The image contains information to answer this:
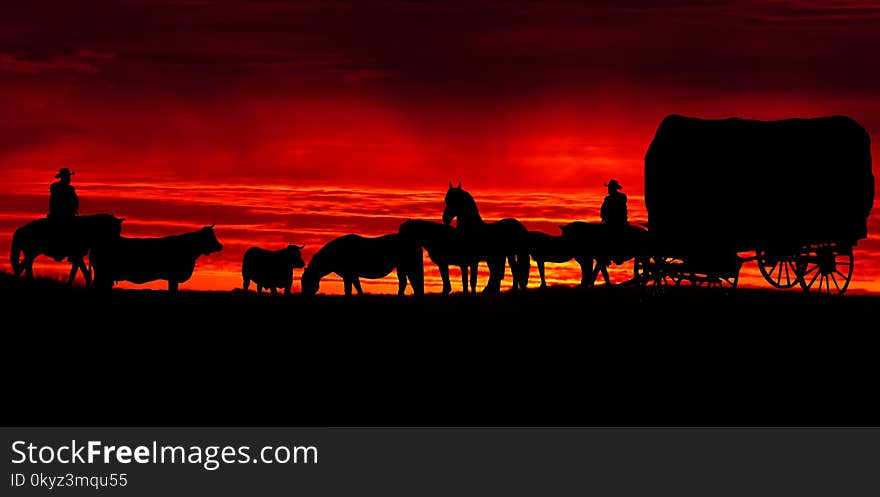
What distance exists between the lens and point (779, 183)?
25594mm

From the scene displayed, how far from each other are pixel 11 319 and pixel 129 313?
2079 mm

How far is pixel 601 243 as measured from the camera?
34.8m

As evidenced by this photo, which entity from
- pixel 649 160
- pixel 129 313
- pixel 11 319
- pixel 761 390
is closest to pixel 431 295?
pixel 649 160

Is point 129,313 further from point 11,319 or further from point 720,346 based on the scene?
point 720,346

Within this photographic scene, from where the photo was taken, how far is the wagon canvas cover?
83.4ft

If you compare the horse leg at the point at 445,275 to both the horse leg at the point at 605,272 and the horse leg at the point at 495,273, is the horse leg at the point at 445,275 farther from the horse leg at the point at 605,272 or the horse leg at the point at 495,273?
the horse leg at the point at 605,272

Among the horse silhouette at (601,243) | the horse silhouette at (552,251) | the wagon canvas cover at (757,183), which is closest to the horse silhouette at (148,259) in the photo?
the horse silhouette at (552,251)

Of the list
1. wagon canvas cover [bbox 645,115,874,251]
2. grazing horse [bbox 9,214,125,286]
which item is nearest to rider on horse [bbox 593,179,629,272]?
wagon canvas cover [bbox 645,115,874,251]

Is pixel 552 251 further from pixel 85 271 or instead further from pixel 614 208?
pixel 85 271

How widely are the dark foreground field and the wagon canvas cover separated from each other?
146 centimetres

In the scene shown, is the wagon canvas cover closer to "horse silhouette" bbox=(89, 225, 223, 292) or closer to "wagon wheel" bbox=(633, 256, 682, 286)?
"wagon wheel" bbox=(633, 256, 682, 286)

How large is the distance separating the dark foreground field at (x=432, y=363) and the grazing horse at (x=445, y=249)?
5.08 meters

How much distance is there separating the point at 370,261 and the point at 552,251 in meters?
5.13

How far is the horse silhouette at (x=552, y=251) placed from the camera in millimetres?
34875
